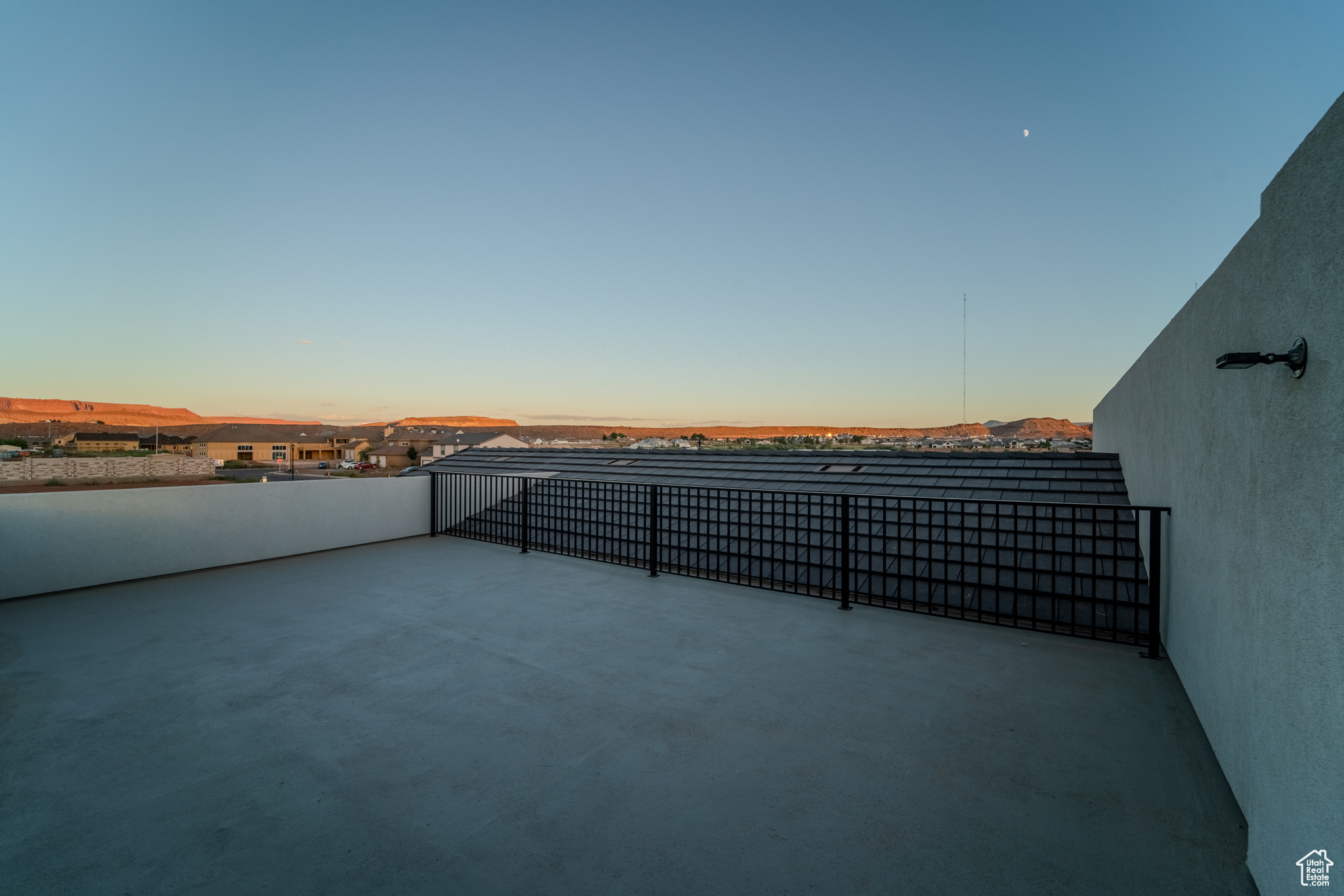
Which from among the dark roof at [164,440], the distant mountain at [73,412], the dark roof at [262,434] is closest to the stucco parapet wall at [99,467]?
the distant mountain at [73,412]

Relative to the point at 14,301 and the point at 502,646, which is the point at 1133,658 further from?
the point at 14,301

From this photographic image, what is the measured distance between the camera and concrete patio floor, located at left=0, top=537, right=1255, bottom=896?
1.45 meters

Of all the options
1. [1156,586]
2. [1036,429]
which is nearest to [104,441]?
[1156,586]

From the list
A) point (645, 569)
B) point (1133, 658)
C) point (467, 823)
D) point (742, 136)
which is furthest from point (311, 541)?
point (742, 136)

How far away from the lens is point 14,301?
858 cm

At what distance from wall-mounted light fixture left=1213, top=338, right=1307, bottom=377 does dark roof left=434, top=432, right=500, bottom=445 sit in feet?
155

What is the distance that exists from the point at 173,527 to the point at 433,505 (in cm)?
256

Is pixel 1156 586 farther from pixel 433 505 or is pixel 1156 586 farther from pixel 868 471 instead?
pixel 433 505

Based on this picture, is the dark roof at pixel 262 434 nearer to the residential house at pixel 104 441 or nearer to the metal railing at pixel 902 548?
the residential house at pixel 104 441

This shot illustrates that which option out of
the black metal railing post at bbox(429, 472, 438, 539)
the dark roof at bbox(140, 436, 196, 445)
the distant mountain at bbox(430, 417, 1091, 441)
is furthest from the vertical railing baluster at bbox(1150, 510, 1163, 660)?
the dark roof at bbox(140, 436, 196, 445)

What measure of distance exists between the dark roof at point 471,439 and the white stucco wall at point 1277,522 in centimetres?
4698

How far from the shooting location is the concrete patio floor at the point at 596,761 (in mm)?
1450

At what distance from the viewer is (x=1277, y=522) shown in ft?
4.68

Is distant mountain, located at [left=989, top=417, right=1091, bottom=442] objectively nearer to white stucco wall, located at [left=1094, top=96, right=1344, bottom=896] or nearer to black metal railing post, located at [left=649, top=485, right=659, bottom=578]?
black metal railing post, located at [left=649, top=485, right=659, bottom=578]
